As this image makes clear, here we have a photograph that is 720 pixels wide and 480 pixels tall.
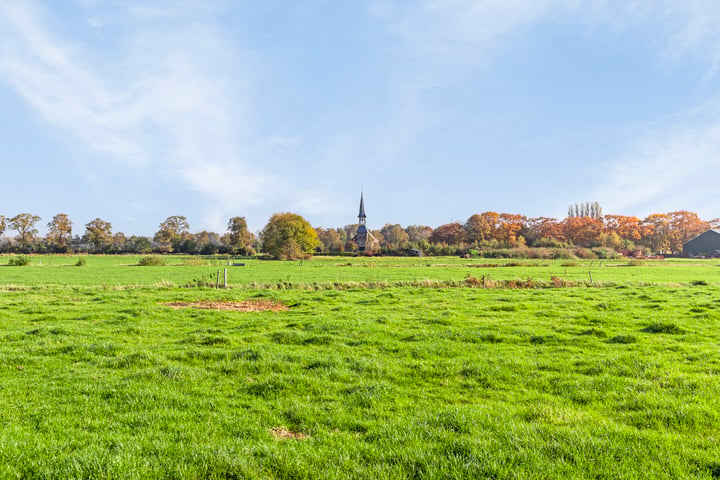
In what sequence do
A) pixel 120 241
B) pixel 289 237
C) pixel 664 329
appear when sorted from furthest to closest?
pixel 120 241 → pixel 289 237 → pixel 664 329

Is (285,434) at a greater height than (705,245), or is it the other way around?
(705,245)

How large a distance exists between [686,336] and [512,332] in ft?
16.1

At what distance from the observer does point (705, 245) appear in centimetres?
10700

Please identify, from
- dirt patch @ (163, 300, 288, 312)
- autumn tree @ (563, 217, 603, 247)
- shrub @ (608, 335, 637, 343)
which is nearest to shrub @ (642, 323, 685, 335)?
shrub @ (608, 335, 637, 343)

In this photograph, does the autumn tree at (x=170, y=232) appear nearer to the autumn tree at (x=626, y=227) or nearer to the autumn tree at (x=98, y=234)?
the autumn tree at (x=98, y=234)

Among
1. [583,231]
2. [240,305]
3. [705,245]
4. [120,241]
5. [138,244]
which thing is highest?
[583,231]

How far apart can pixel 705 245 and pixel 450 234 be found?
68.9 meters

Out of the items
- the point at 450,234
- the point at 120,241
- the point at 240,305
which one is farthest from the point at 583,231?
the point at 120,241

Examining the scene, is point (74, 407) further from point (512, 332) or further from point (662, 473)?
point (512, 332)

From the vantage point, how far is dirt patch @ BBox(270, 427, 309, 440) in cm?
553

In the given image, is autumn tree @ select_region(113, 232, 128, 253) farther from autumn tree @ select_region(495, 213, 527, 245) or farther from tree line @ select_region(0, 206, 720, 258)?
autumn tree @ select_region(495, 213, 527, 245)

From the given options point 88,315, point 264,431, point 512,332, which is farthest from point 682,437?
point 88,315

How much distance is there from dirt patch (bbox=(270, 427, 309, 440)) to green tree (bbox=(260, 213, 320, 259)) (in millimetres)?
83518

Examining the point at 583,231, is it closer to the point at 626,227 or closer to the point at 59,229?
the point at 626,227
